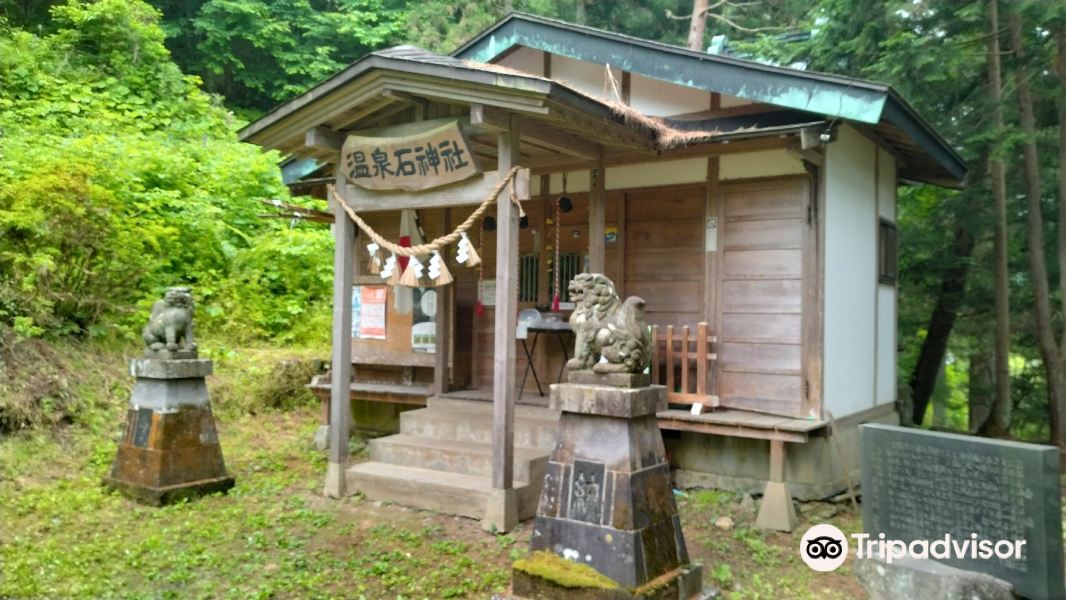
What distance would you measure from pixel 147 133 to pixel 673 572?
15969mm

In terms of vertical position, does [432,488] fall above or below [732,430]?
below

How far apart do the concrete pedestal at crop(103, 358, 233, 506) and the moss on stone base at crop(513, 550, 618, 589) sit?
13.8ft

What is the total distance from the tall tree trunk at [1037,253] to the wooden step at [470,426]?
7.80 m

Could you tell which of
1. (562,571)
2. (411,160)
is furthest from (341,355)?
(562,571)

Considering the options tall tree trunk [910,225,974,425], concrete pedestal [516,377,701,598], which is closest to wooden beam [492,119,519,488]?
concrete pedestal [516,377,701,598]

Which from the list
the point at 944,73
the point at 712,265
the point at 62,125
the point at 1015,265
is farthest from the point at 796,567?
the point at 62,125

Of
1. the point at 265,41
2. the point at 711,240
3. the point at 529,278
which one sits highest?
the point at 265,41

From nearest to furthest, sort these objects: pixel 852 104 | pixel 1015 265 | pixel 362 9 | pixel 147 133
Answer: pixel 852 104 < pixel 1015 265 < pixel 147 133 < pixel 362 9

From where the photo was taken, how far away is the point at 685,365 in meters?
7.89

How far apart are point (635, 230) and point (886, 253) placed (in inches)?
147

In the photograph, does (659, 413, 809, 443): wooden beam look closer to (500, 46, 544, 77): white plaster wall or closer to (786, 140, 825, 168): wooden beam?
(786, 140, 825, 168): wooden beam

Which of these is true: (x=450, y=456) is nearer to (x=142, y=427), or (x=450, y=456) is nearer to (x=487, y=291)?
(x=487, y=291)

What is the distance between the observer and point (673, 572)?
5031 millimetres

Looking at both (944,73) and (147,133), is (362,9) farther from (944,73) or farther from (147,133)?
(944,73)
